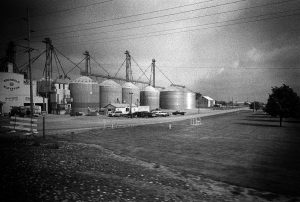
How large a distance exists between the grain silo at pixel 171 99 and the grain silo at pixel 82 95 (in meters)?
36.9

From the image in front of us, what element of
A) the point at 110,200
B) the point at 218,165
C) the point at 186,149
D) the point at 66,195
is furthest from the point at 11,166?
the point at 186,149

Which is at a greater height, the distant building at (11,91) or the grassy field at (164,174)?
the distant building at (11,91)

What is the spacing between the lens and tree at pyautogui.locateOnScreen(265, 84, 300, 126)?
34.9m

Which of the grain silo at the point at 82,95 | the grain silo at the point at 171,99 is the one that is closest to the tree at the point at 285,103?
the grain silo at the point at 82,95

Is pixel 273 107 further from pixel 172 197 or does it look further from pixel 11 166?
pixel 11 166

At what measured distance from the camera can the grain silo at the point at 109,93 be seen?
242 feet

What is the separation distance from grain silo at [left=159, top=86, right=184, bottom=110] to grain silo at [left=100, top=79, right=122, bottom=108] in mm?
25660

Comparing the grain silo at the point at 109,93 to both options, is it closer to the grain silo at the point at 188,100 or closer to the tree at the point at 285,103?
the grain silo at the point at 188,100

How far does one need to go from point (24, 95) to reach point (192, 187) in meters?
64.9

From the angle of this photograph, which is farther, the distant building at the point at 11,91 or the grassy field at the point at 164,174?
the distant building at the point at 11,91

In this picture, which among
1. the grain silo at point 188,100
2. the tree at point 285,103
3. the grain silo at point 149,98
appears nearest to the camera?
the tree at point 285,103

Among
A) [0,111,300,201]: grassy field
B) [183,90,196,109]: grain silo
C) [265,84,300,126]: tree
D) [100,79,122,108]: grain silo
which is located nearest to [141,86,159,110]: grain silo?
[100,79,122,108]: grain silo

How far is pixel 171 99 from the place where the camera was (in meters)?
96.8

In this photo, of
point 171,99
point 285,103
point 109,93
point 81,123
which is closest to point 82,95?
point 109,93
